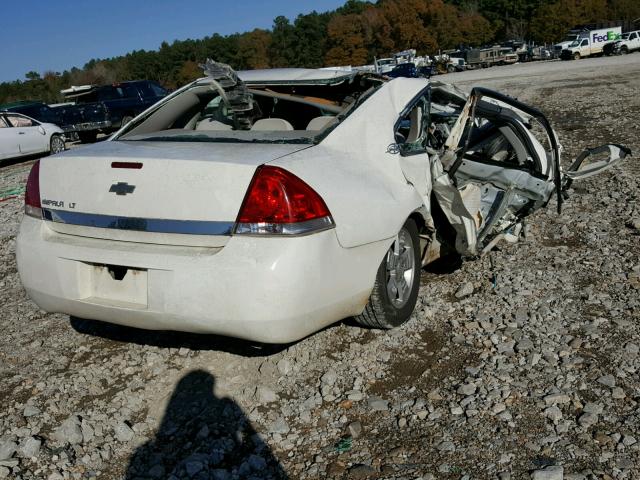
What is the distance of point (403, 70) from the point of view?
1575 inches

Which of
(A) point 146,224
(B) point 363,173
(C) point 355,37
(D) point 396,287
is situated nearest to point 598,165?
(D) point 396,287

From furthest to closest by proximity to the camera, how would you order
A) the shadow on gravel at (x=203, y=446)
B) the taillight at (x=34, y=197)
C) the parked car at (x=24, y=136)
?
the parked car at (x=24, y=136) → the taillight at (x=34, y=197) → the shadow on gravel at (x=203, y=446)

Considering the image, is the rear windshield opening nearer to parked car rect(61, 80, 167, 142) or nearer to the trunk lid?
the trunk lid

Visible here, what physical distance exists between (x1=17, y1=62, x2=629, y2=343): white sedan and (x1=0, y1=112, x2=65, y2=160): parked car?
12.9 meters

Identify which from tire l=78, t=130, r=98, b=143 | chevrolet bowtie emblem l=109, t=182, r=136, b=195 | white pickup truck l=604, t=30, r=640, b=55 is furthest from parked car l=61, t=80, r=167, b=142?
white pickup truck l=604, t=30, r=640, b=55

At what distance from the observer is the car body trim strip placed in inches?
114

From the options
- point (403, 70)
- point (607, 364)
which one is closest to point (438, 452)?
point (607, 364)

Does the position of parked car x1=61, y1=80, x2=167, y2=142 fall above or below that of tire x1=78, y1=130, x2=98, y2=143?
above

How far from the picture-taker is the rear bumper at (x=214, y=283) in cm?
281

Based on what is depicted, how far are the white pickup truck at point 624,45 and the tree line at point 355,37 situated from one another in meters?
39.8

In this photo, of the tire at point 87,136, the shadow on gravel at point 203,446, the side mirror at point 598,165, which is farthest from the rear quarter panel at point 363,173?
the tire at point 87,136

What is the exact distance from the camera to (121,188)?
3068mm

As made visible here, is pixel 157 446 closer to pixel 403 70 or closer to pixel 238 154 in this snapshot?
pixel 238 154

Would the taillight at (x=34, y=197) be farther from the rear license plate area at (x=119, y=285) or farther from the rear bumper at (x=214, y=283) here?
the rear license plate area at (x=119, y=285)
